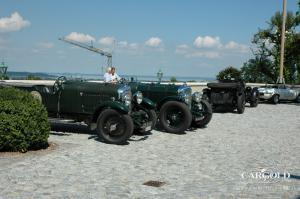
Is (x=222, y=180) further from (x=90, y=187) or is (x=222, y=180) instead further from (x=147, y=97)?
(x=147, y=97)

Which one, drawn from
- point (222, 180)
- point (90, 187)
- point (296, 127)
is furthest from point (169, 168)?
point (296, 127)

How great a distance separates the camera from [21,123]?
888cm

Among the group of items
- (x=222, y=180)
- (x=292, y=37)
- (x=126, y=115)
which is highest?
(x=292, y=37)

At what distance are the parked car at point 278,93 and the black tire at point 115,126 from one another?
1755 cm

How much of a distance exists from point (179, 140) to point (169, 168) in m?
3.52

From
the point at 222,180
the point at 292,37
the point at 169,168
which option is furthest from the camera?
the point at 292,37

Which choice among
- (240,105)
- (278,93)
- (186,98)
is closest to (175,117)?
(186,98)

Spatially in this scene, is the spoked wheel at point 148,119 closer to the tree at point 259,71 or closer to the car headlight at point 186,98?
the car headlight at point 186,98

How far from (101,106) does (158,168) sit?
338 centimetres

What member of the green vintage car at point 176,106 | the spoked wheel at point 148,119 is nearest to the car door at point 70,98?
the spoked wheel at point 148,119

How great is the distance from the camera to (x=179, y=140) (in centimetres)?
1171

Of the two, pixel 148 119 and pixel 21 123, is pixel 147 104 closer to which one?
pixel 148 119

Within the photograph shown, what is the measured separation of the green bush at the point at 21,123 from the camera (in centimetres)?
881

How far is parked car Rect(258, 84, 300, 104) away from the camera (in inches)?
1056
